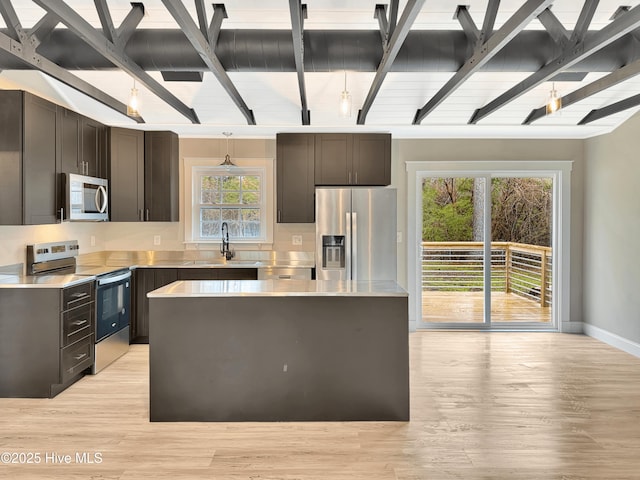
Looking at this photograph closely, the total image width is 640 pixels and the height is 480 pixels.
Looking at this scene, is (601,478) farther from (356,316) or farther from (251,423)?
(251,423)

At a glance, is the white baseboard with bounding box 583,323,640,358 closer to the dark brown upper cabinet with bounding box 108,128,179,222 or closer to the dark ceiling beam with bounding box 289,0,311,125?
the dark ceiling beam with bounding box 289,0,311,125

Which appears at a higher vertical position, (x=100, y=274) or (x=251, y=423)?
(x=100, y=274)

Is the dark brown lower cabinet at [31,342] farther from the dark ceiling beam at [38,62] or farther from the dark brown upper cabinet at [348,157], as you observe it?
the dark brown upper cabinet at [348,157]

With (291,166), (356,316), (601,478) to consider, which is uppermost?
(291,166)

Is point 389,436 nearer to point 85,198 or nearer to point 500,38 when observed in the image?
point 500,38

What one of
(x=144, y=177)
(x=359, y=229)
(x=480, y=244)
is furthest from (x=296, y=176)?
(x=480, y=244)

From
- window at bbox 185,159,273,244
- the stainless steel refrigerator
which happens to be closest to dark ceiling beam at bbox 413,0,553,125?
the stainless steel refrigerator

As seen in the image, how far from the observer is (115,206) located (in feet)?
17.0

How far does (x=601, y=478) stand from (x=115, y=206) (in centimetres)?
503

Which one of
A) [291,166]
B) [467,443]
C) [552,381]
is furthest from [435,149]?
[467,443]

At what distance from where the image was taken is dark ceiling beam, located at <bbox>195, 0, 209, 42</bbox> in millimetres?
2533

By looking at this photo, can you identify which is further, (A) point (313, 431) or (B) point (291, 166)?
(B) point (291, 166)

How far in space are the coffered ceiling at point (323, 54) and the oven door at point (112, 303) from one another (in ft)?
5.57

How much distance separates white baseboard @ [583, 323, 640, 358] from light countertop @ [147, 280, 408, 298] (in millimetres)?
3179
